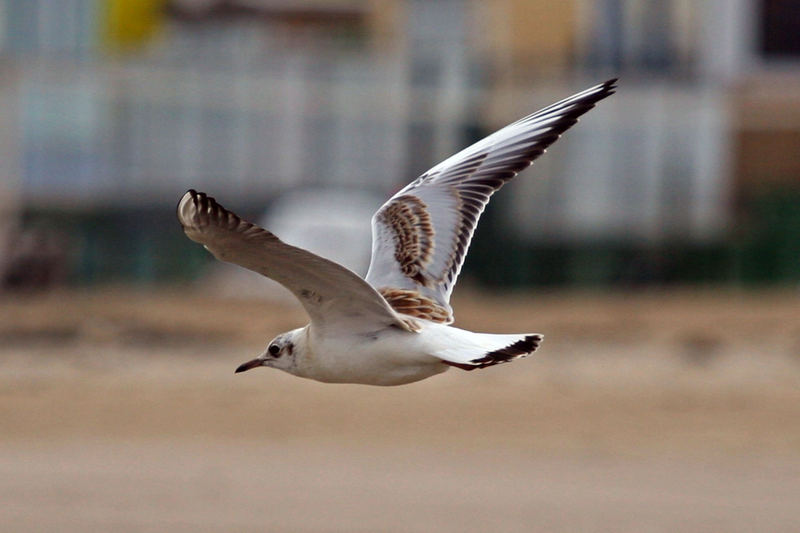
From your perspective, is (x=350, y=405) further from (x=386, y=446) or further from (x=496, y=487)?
(x=496, y=487)

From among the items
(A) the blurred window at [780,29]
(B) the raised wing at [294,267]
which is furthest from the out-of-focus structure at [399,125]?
(B) the raised wing at [294,267]

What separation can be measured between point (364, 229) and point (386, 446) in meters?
5.98

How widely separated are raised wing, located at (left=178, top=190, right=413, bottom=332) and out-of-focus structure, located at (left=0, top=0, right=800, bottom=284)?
1581 cm

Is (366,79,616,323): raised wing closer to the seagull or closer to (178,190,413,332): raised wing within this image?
the seagull

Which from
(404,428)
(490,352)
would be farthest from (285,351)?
(404,428)

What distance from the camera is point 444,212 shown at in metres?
7.96

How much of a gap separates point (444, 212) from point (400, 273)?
494 mm

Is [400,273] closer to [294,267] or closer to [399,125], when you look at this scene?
[294,267]

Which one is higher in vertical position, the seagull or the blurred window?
the seagull

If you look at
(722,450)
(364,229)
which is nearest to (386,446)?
(722,450)

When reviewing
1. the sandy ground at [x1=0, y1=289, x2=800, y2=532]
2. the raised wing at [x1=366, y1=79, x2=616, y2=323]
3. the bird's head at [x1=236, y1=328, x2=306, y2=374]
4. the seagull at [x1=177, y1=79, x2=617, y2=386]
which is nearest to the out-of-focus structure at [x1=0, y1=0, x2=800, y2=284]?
the sandy ground at [x1=0, y1=289, x2=800, y2=532]

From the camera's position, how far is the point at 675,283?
22.0 metres

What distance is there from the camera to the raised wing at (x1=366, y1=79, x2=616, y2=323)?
7566 millimetres

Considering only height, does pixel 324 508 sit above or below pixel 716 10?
below
